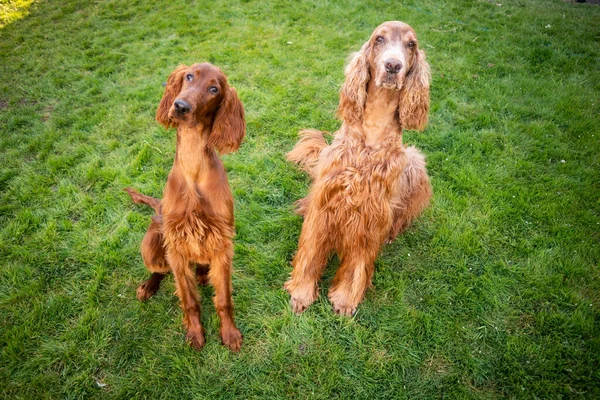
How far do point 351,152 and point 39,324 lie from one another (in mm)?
2750

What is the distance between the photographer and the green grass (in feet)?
8.07

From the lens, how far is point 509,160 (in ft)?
13.7

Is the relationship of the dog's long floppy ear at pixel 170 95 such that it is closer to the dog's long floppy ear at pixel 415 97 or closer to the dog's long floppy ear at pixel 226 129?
the dog's long floppy ear at pixel 226 129

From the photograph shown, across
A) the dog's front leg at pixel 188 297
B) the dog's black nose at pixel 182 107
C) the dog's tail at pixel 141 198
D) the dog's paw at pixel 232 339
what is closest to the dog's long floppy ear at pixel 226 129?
the dog's black nose at pixel 182 107

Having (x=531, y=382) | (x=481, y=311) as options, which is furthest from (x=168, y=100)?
(x=531, y=382)

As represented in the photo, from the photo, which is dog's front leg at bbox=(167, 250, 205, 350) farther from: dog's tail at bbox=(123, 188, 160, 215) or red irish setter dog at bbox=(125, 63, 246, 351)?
dog's tail at bbox=(123, 188, 160, 215)

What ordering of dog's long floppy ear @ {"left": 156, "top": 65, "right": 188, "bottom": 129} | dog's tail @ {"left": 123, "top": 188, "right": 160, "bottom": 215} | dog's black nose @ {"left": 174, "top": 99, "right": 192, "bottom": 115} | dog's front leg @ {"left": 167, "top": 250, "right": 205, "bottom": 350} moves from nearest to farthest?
dog's black nose @ {"left": 174, "top": 99, "right": 192, "bottom": 115}, dog's long floppy ear @ {"left": 156, "top": 65, "right": 188, "bottom": 129}, dog's front leg @ {"left": 167, "top": 250, "right": 205, "bottom": 350}, dog's tail @ {"left": 123, "top": 188, "right": 160, "bottom": 215}

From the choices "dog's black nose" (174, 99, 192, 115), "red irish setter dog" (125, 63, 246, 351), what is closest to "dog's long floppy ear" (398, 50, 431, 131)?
"red irish setter dog" (125, 63, 246, 351)

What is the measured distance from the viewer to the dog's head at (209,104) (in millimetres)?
2064

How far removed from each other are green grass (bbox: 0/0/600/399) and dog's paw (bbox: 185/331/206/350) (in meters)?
0.07

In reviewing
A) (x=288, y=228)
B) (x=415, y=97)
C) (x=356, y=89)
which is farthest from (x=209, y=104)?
(x=288, y=228)

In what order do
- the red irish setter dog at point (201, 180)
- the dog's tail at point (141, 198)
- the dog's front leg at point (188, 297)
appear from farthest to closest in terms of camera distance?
the dog's tail at point (141, 198) → the dog's front leg at point (188, 297) → the red irish setter dog at point (201, 180)

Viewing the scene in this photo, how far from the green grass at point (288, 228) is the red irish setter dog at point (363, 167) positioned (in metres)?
0.28

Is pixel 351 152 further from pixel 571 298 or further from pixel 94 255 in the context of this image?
pixel 94 255
